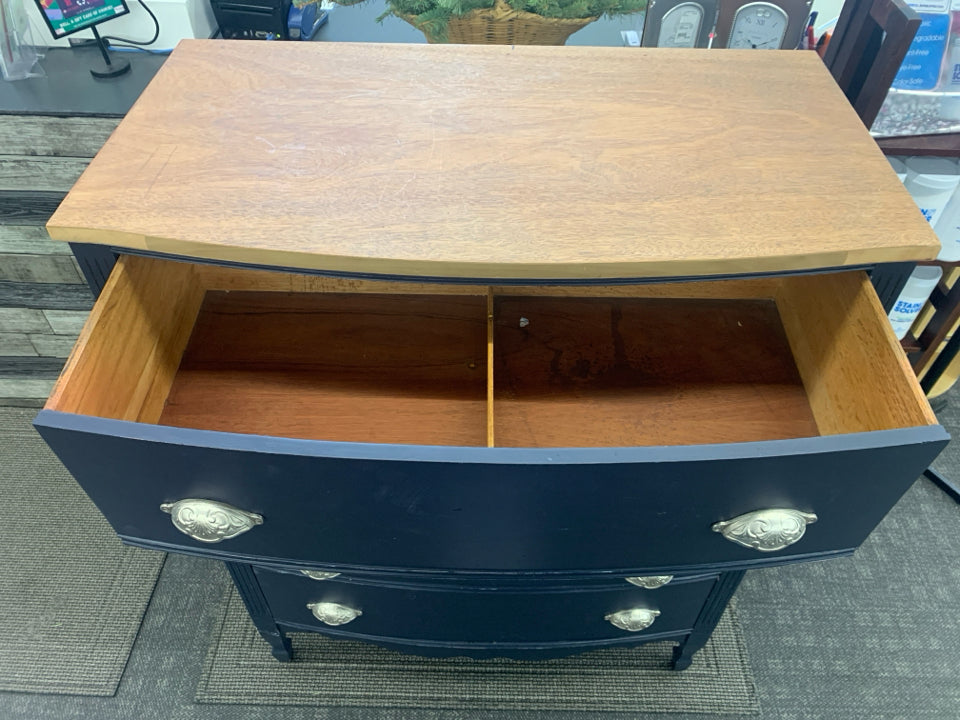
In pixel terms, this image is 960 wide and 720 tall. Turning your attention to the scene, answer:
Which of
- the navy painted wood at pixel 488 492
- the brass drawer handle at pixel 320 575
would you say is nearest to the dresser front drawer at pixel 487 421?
the navy painted wood at pixel 488 492

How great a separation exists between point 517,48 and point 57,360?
96cm

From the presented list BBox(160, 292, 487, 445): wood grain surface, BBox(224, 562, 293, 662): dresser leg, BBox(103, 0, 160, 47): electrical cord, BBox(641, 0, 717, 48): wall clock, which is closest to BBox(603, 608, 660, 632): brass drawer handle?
BBox(160, 292, 487, 445): wood grain surface

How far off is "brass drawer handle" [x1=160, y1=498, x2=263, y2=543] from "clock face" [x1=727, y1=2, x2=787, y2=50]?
79 centimetres

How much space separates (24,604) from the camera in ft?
3.55

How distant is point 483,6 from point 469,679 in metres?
0.90

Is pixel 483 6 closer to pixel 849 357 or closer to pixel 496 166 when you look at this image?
pixel 496 166

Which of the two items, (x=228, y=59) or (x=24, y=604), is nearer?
(x=228, y=59)

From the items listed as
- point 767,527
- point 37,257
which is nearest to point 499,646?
point 767,527

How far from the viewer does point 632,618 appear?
83 cm

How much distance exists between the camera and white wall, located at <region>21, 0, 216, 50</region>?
962 millimetres

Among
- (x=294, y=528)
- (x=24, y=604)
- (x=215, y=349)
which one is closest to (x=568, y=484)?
(x=294, y=528)

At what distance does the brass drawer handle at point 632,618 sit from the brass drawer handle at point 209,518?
45 cm

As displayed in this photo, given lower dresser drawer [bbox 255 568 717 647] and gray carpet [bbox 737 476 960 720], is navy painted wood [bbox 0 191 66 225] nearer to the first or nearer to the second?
lower dresser drawer [bbox 255 568 717 647]

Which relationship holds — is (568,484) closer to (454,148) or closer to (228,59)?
(454,148)
